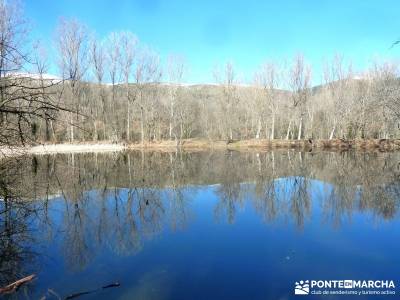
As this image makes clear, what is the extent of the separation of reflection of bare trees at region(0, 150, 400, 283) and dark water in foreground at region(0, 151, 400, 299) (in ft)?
0.12

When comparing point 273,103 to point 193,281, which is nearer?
point 193,281

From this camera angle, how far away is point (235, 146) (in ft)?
145

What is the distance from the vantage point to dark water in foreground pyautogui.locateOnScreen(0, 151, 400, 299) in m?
5.41

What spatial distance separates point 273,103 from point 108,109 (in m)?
23.7

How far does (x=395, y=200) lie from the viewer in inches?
450

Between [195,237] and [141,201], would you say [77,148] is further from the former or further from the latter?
[195,237]

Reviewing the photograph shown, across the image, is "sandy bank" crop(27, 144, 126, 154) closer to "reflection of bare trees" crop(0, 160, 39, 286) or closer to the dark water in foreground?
the dark water in foreground

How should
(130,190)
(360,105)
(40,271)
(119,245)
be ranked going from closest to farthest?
(40,271) → (119,245) → (130,190) → (360,105)

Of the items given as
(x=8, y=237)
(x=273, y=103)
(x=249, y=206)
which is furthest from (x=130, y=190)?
(x=273, y=103)

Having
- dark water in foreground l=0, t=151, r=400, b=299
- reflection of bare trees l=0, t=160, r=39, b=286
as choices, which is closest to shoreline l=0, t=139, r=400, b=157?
reflection of bare trees l=0, t=160, r=39, b=286

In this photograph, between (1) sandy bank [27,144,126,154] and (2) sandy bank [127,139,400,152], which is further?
(2) sandy bank [127,139,400,152]

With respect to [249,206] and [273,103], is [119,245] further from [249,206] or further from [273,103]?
[273,103]

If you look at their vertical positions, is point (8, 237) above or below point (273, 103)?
below

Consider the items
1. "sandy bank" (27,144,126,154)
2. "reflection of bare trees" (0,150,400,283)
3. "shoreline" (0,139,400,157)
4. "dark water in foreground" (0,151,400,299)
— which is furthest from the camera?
"shoreline" (0,139,400,157)
